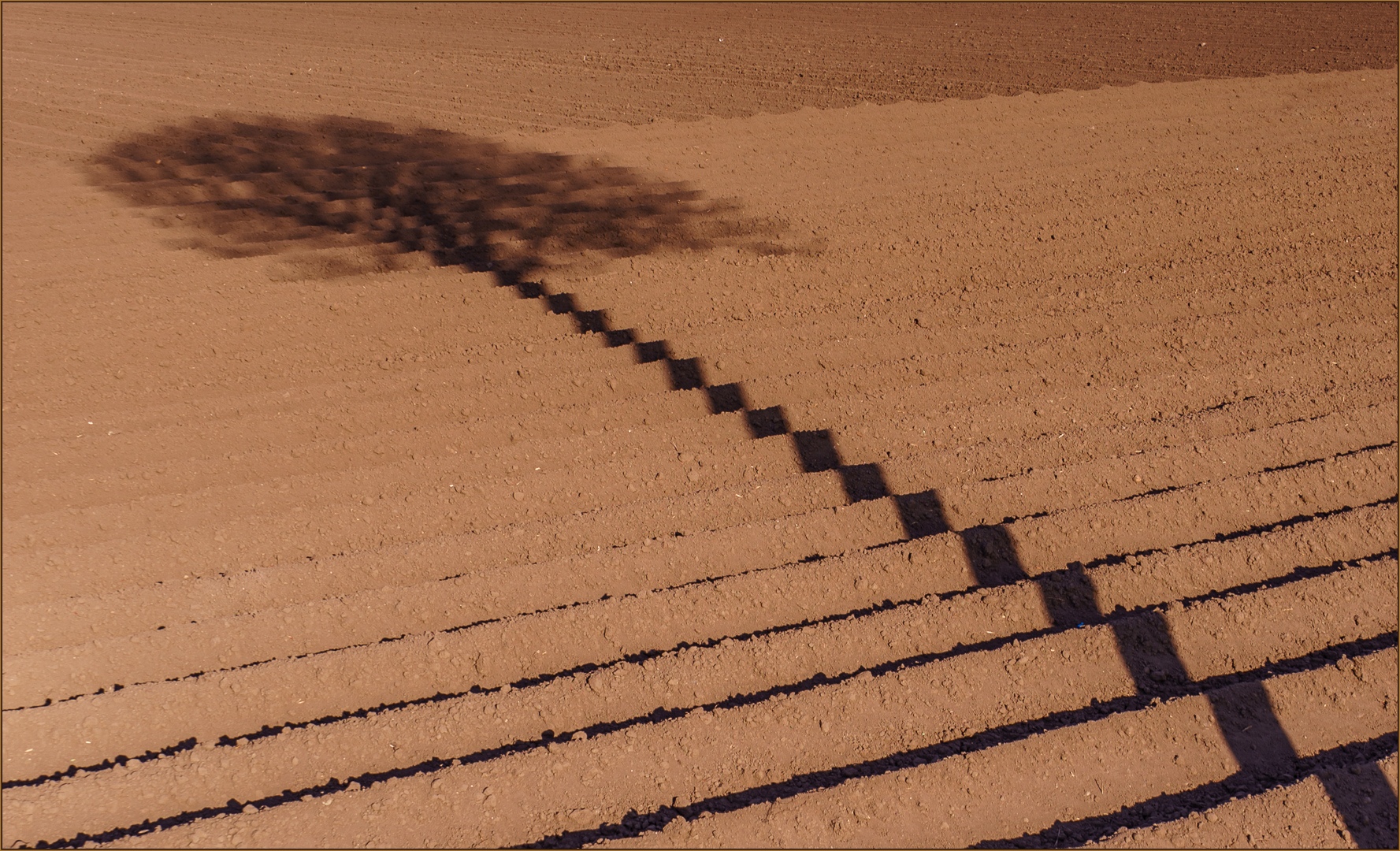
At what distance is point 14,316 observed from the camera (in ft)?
18.2

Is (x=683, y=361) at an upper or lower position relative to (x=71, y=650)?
upper

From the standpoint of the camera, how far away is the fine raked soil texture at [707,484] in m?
3.03

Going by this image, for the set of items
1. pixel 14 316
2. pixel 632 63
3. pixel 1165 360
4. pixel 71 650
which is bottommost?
pixel 71 650

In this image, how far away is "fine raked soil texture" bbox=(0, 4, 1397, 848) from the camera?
3029 millimetres

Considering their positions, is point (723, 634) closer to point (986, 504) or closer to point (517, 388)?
point (986, 504)

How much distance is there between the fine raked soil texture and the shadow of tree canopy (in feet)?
0.17

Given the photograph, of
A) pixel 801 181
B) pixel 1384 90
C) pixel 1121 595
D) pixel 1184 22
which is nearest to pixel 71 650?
pixel 1121 595

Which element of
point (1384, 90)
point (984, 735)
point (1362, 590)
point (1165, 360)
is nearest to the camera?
point (984, 735)

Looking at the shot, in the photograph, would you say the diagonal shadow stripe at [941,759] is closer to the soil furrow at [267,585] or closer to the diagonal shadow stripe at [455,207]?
the diagonal shadow stripe at [455,207]

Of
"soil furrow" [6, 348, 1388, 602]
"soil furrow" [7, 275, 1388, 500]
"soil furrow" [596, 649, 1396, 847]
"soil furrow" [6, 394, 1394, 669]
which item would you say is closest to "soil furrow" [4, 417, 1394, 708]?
"soil furrow" [6, 394, 1394, 669]

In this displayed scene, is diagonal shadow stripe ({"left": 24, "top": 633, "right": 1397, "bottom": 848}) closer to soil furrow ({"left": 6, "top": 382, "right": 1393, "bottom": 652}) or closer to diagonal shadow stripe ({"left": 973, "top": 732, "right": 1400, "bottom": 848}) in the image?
diagonal shadow stripe ({"left": 973, "top": 732, "right": 1400, "bottom": 848})

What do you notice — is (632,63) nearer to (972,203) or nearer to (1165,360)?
(972,203)

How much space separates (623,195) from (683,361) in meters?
2.48

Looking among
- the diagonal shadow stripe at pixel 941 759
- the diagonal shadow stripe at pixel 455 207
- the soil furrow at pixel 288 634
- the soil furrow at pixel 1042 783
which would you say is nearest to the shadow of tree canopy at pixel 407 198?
the diagonal shadow stripe at pixel 455 207
